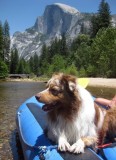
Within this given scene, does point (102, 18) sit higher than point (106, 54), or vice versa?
point (102, 18)

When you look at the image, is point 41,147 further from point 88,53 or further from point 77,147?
point 88,53

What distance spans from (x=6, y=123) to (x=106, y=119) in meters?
6.95

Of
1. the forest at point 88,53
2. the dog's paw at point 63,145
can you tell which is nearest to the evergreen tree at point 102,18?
the forest at point 88,53

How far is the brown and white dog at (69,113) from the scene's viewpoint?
16.1 feet

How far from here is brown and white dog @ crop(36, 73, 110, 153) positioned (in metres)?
A: 4.92

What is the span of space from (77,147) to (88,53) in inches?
2509

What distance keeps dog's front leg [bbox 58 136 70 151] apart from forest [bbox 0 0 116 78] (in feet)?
26.6

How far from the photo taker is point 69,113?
496 centimetres

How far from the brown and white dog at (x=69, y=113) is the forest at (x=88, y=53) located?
8.02 meters

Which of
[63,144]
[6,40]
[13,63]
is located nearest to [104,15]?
[6,40]

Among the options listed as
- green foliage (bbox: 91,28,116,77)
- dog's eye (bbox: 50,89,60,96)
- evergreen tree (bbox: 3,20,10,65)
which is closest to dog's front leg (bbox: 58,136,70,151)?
dog's eye (bbox: 50,89,60,96)

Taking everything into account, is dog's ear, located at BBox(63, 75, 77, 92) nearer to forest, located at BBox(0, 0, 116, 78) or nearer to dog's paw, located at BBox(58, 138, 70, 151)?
dog's paw, located at BBox(58, 138, 70, 151)

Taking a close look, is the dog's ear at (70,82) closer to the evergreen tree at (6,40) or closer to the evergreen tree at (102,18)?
the evergreen tree at (102,18)

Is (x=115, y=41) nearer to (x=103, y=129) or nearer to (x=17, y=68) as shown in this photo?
(x=103, y=129)
